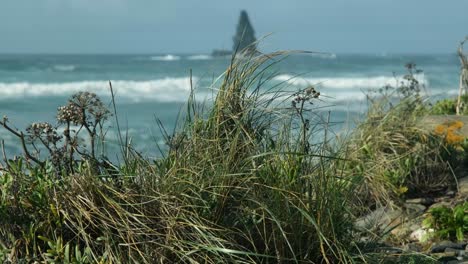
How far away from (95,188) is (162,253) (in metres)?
0.47

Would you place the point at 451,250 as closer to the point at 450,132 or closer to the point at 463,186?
the point at 463,186

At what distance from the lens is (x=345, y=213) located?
4211mm

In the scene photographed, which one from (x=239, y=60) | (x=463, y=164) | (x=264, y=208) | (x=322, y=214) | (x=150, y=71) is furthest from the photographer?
(x=150, y=71)

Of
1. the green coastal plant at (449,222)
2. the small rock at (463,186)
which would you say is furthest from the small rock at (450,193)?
the green coastal plant at (449,222)

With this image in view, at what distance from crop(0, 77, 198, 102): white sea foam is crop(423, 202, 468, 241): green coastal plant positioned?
25.1 m

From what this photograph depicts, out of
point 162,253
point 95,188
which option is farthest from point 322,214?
point 95,188

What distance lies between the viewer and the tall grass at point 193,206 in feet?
11.9

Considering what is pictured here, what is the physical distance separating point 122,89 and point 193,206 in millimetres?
31498

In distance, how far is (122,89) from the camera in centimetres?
3462

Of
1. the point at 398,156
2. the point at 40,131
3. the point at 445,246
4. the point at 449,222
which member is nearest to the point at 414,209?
the point at 398,156

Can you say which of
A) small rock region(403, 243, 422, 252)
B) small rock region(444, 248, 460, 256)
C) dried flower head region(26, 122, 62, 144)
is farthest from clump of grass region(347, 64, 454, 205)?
dried flower head region(26, 122, 62, 144)

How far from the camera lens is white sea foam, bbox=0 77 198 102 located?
105 ft

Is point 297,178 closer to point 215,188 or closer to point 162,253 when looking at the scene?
point 215,188

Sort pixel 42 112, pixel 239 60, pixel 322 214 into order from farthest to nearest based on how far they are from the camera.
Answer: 1. pixel 42 112
2. pixel 239 60
3. pixel 322 214
